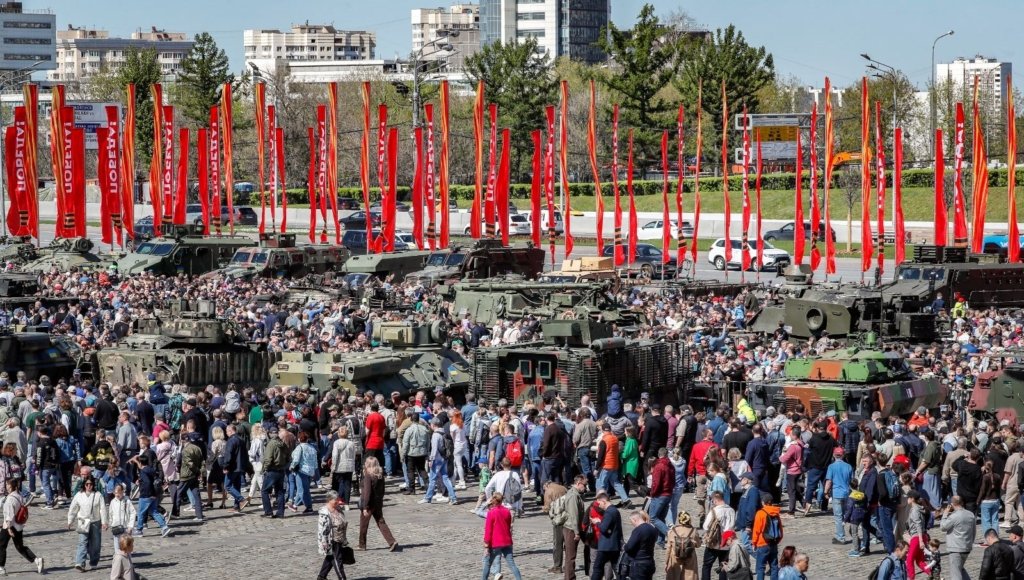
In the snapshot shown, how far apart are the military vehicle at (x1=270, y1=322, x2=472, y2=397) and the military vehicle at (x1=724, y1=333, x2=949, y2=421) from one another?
561cm

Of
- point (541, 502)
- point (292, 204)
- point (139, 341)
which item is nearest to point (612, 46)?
point (292, 204)

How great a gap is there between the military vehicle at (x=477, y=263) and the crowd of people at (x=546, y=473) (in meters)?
19.4

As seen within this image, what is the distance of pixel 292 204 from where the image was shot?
90000 millimetres

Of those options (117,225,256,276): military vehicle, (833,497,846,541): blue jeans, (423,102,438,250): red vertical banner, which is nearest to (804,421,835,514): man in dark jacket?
(833,497,846,541): blue jeans

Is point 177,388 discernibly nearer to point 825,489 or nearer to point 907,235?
point 825,489

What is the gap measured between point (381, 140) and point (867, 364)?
28.5m

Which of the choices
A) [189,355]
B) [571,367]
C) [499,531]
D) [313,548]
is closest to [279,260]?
[189,355]

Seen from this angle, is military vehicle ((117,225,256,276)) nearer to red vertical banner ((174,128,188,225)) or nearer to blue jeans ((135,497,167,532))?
red vertical banner ((174,128,188,225))

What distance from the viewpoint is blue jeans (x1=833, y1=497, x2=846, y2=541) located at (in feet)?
65.1

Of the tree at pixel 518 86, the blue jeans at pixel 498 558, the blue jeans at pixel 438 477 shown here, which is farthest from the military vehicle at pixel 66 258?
the tree at pixel 518 86

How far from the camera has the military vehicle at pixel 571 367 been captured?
27.0 m

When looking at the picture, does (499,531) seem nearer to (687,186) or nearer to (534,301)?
(534,301)

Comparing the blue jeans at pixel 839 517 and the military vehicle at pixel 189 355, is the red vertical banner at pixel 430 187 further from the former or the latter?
the blue jeans at pixel 839 517

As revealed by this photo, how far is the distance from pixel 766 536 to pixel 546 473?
5.11 metres
